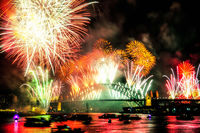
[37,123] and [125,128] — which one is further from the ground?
[37,123]

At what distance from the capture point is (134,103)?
170 m

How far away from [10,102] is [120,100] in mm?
67827

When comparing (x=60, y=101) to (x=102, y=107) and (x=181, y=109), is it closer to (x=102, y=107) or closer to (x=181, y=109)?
(x=102, y=107)

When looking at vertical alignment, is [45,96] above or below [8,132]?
above

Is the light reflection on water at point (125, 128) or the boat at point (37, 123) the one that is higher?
the boat at point (37, 123)

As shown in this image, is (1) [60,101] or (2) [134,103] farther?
(1) [60,101]

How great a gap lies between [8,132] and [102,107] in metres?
137

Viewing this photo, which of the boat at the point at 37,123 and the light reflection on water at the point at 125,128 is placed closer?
the light reflection on water at the point at 125,128

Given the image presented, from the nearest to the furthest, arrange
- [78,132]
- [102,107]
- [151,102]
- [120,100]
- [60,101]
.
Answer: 1. [78,132]
2. [151,102]
3. [120,100]
4. [102,107]
5. [60,101]

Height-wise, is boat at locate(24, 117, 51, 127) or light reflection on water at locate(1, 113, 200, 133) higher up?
boat at locate(24, 117, 51, 127)

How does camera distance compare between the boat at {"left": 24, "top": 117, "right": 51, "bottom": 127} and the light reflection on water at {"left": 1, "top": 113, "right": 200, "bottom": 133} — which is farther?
Answer: the boat at {"left": 24, "top": 117, "right": 51, "bottom": 127}

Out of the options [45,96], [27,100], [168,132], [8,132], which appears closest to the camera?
[168,132]

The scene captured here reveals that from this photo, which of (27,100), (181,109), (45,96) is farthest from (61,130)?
(181,109)

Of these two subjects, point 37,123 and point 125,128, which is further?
point 37,123
